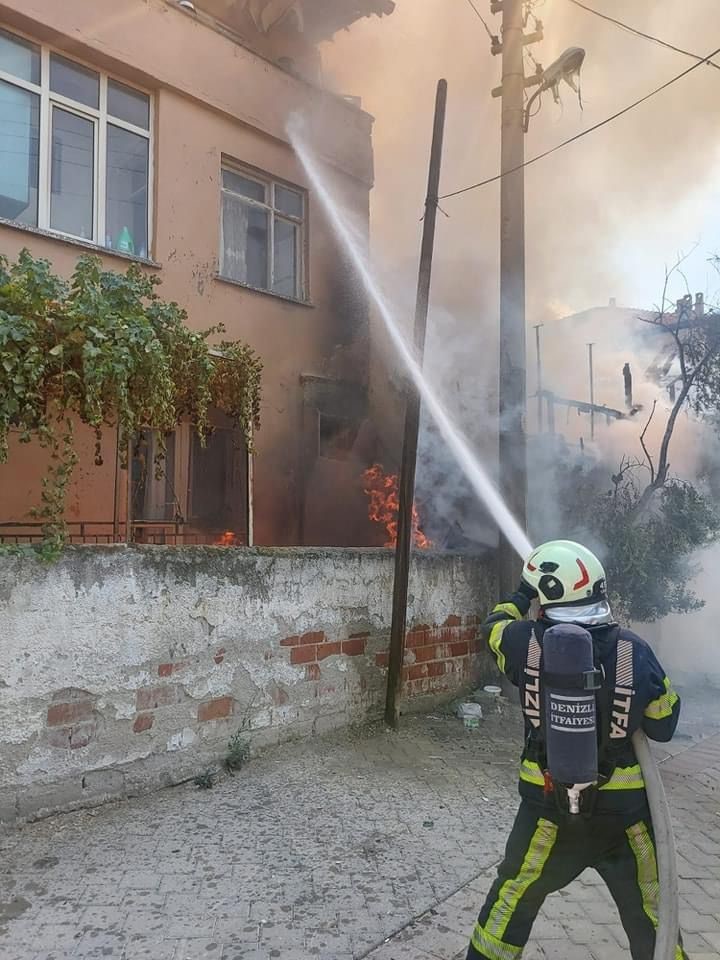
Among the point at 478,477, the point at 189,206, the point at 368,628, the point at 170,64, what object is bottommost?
the point at 368,628

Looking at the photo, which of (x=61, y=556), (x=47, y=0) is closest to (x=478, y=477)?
(x=61, y=556)

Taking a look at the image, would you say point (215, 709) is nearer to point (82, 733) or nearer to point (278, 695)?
point (278, 695)

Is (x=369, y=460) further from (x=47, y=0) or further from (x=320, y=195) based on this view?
(x=47, y=0)

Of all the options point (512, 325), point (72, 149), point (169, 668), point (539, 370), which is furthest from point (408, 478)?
point (539, 370)

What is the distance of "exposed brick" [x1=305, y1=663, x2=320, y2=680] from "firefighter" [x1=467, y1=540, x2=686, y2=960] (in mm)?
2790

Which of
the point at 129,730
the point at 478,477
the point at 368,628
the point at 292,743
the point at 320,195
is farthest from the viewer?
the point at 320,195

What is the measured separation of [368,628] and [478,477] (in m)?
2.98

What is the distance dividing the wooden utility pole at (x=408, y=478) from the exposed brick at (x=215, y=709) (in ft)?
4.93

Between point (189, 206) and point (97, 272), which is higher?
point (189, 206)

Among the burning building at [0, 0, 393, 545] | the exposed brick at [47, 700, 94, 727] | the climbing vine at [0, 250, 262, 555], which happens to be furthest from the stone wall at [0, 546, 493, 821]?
the burning building at [0, 0, 393, 545]

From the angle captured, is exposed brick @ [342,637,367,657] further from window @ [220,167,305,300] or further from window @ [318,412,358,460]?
window @ [220,167,305,300]

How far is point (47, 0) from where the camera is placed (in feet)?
23.7

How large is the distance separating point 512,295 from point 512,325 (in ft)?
0.93

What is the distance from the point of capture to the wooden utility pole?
583 cm
